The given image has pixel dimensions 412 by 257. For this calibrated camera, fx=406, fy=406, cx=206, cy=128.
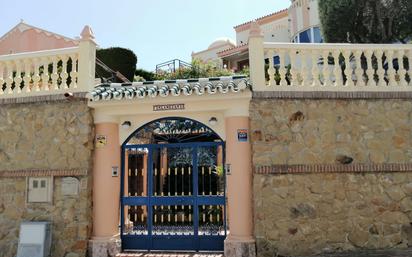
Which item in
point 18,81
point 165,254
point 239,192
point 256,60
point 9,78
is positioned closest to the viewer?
point 239,192

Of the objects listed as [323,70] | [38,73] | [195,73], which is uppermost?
[195,73]

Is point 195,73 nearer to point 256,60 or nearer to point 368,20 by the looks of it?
point 368,20

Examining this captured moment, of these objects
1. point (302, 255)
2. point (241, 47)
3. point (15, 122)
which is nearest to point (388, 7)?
point (302, 255)

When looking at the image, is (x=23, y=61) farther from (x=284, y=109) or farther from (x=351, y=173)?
(x=351, y=173)

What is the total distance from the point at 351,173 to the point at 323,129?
0.98 m

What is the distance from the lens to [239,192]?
7770 millimetres

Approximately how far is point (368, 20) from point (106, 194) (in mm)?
8783

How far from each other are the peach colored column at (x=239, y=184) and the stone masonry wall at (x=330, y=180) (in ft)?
0.75

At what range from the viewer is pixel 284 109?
786 cm

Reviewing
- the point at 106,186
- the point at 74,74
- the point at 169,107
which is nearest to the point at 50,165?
the point at 106,186

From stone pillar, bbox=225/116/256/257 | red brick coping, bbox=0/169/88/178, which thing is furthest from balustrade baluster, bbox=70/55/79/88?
stone pillar, bbox=225/116/256/257

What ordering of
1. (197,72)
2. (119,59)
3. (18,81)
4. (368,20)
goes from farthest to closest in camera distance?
(197,72), (119,59), (368,20), (18,81)

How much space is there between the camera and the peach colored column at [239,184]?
7.71 metres

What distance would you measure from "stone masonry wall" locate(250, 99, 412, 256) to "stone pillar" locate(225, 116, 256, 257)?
22cm
